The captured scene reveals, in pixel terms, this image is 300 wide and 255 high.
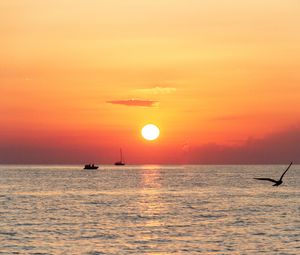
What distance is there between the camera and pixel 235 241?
5634cm

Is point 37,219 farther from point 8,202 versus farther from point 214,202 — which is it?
point 214,202

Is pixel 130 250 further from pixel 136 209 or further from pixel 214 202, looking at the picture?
pixel 214 202

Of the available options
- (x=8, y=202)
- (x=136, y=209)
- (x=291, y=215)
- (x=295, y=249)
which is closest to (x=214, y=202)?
(x=136, y=209)

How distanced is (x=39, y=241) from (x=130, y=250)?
9.05m

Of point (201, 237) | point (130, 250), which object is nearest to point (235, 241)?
point (201, 237)

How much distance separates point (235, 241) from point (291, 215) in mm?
25622

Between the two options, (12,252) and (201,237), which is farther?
(201,237)

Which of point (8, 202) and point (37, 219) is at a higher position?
point (8, 202)

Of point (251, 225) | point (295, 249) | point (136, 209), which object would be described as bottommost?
point (295, 249)

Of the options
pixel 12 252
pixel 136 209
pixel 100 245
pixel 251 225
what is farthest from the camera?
pixel 136 209

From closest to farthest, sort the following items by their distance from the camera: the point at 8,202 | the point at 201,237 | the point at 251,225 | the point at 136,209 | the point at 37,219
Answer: the point at 201,237 < the point at 251,225 < the point at 37,219 < the point at 136,209 < the point at 8,202

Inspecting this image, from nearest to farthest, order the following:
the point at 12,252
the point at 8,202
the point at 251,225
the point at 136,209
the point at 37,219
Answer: the point at 12,252 < the point at 251,225 < the point at 37,219 < the point at 136,209 < the point at 8,202

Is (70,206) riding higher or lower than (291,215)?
higher

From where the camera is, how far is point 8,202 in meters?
103
